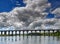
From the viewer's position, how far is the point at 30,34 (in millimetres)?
27281

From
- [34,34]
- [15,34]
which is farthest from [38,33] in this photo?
[15,34]

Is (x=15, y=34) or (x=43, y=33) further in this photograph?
(x=15, y=34)

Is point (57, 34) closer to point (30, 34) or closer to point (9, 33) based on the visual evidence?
point (30, 34)

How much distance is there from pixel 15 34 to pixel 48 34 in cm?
429

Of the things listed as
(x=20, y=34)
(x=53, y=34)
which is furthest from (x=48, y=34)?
(x=20, y=34)

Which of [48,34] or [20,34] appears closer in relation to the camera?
[48,34]

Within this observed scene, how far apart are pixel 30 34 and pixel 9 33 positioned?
7.78ft

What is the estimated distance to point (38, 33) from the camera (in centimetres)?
2775

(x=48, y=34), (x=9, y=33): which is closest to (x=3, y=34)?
(x=9, y=33)

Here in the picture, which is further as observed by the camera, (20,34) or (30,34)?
(20,34)

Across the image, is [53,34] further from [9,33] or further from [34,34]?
[9,33]

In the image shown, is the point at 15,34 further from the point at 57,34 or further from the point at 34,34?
the point at 57,34

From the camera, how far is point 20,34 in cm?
2905

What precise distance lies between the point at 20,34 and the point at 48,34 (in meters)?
3.81
